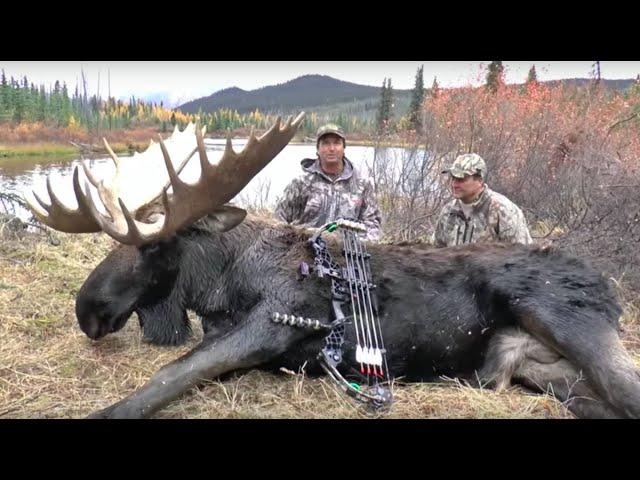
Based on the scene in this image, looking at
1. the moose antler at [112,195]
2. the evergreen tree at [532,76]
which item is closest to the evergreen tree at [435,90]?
the evergreen tree at [532,76]

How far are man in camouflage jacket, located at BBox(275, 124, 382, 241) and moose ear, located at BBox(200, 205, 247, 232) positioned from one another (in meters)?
1.79

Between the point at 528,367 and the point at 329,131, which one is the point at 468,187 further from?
the point at 528,367

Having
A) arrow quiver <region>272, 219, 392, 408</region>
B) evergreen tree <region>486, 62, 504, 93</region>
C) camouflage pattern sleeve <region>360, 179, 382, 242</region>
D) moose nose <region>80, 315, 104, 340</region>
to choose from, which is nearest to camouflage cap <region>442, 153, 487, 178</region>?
camouflage pattern sleeve <region>360, 179, 382, 242</region>

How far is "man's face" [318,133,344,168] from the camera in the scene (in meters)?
5.30

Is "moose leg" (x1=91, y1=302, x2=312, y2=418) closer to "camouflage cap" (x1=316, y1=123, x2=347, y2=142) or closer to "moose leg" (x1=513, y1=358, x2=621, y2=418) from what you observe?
"moose leg" (x1=513, y1=358, x2=621, y2=418)

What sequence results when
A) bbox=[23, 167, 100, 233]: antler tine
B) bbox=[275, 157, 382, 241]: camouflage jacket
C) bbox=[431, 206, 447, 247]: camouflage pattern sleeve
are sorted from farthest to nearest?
Answer: bbox=[275, 157, 382, 241]: camouflage jacket < bbox=[431, 206, 447, 247]: camouflage pattern sleeve < bbox=[23, 167, 100, 233]: antler tine

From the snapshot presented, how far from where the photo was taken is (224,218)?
3547 mm

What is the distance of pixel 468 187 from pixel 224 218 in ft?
7.69

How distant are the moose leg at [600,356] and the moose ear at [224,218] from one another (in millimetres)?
1894

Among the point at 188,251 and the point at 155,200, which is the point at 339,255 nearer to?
the point at 188,251

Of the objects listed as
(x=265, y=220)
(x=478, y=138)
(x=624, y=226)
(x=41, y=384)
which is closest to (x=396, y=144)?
(x=478, y=138)

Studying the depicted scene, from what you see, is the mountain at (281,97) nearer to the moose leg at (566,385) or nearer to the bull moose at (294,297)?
the bull moose at (294,297)

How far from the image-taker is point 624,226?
6078 millimetres

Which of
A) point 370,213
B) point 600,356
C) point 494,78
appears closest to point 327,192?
point 370,213
